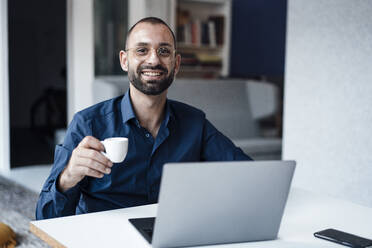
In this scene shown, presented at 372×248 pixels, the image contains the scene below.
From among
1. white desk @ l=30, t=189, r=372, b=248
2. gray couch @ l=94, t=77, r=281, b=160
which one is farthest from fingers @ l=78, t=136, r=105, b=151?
gray couch @ l=94, t=77, r=281, b=160

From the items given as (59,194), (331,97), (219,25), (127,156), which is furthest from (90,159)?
(219,25)

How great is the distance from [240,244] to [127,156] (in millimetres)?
571

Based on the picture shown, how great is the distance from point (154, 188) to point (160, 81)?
0.35 m

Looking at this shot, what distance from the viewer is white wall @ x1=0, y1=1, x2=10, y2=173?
A: 4773 mm

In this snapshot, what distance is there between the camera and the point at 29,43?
362 inches

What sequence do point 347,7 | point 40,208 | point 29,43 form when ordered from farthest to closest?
point 29,43 < point 347,7 < point 40,208

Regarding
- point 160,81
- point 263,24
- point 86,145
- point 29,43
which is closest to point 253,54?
point 263,24

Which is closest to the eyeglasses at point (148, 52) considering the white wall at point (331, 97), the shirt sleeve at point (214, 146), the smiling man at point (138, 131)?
the smiling man at point (138, 131)

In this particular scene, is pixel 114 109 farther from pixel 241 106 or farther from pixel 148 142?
pixel 241 106

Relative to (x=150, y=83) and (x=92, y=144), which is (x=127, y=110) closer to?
(x=150, y=83)

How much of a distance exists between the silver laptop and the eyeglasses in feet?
2.15

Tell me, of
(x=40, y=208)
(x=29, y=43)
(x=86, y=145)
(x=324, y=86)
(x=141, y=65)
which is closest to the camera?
(x=86, y=145)

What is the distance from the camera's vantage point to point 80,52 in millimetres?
5164

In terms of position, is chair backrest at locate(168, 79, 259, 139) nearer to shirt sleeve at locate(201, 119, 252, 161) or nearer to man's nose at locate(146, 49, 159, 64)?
shirt sleeve at locate(201, 119, 252, 161)
